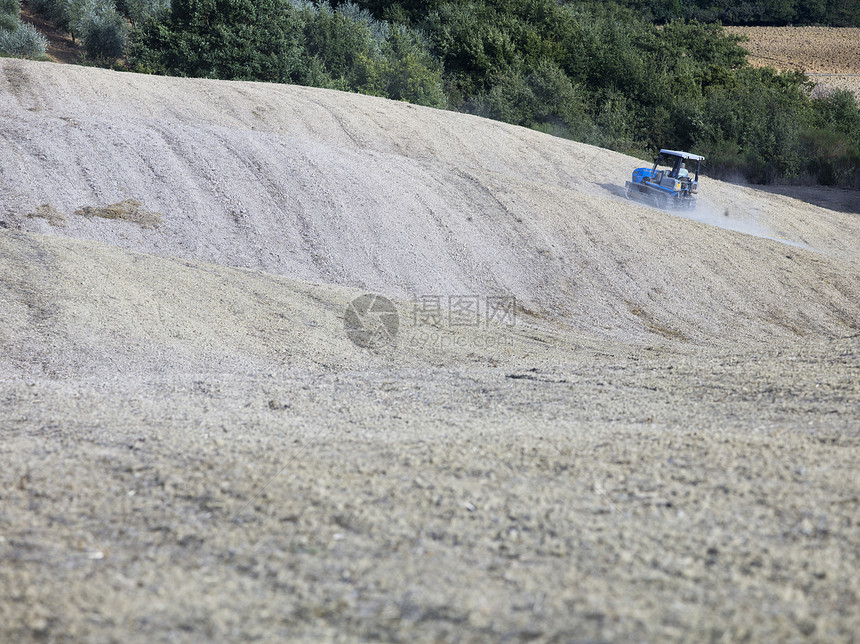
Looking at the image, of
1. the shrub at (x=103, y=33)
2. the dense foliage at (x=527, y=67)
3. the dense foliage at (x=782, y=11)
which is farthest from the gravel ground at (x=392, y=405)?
the dense foliage at (x=782, y=11)

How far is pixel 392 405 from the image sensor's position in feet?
24.9

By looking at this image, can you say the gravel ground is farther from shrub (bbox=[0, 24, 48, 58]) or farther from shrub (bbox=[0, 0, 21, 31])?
shrub (bbox=[0, 0, 21, 31])

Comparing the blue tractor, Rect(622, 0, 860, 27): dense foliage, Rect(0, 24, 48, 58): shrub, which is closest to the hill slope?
the blue tractor

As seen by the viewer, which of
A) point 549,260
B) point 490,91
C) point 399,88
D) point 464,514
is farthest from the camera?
point 490,91

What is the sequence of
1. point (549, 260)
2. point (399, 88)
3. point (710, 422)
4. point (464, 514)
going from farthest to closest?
point (399, 88) < point (549, 260) < point (710, 422) < point (464, 514)

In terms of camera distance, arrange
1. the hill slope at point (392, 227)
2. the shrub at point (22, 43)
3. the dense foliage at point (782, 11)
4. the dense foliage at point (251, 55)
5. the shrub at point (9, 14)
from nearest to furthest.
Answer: the hill slope at point (392, 227), the dense foliage at point (251, 55), the shrub at point (22, 43), the shrub at point (9, 14), the dense foliage at point (782, 11)

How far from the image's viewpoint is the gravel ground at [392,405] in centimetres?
367

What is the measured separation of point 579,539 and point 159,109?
20344 millimetres

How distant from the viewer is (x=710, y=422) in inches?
265

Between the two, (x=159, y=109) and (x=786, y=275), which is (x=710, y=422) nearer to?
(x=786, y=275)

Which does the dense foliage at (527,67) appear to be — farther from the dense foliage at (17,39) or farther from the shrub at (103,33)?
the dense foliage at (17,39)

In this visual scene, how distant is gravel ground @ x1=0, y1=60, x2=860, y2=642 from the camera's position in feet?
12.0

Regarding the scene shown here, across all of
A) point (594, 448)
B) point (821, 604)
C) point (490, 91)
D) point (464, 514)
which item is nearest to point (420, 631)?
point (464, 514)

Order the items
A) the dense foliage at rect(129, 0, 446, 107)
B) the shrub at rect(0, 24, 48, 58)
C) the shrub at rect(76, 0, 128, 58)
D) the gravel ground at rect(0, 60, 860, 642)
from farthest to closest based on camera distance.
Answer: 1. the shrub at rect(76, 0, 128, 58)
2. the shrub at rect(0, 24, 48, 58)
3. the dense foliage at rect(129, 0, 446, 107)
4. the gravel ground at rect(0, 60, 860, 642)
